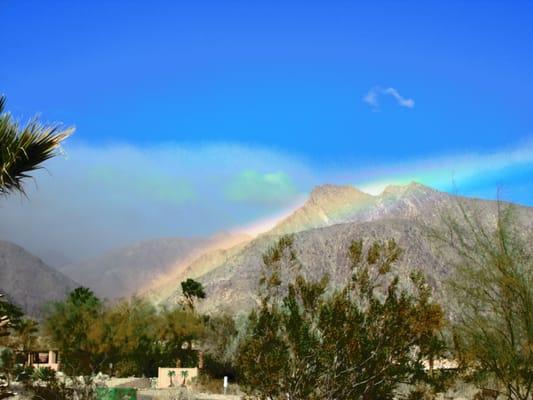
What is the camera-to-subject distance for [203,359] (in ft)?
146

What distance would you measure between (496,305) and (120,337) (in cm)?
3098

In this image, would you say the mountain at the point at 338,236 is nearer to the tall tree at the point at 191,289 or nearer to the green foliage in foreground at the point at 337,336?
the tall tree at the point at 191,289

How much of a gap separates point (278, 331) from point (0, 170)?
5159mm

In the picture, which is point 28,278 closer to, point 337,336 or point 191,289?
point 191,289

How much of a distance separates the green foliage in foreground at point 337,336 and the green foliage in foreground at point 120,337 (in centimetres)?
2989

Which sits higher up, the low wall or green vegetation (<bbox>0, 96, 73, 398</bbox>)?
green vegetation (<bbox>0, 96, 73, 398</bbox>)

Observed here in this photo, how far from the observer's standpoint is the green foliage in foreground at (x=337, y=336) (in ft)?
43.2

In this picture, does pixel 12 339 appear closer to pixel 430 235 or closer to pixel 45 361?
pixel 45 361

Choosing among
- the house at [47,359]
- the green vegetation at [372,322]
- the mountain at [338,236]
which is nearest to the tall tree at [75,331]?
the house at [47,359]

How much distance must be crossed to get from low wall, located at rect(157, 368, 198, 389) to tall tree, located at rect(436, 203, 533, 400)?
78.5 feet

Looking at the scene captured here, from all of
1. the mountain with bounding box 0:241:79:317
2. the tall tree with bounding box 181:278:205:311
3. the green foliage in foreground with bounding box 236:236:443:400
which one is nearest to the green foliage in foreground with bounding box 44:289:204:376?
the tall tree with bounding box 181:278:205:311

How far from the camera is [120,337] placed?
4378 cm

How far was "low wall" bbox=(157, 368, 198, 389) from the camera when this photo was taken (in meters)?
38.5

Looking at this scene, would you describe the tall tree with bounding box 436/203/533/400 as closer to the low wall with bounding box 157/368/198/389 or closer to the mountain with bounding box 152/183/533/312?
the low wall with bounding box 157/368/198/389
